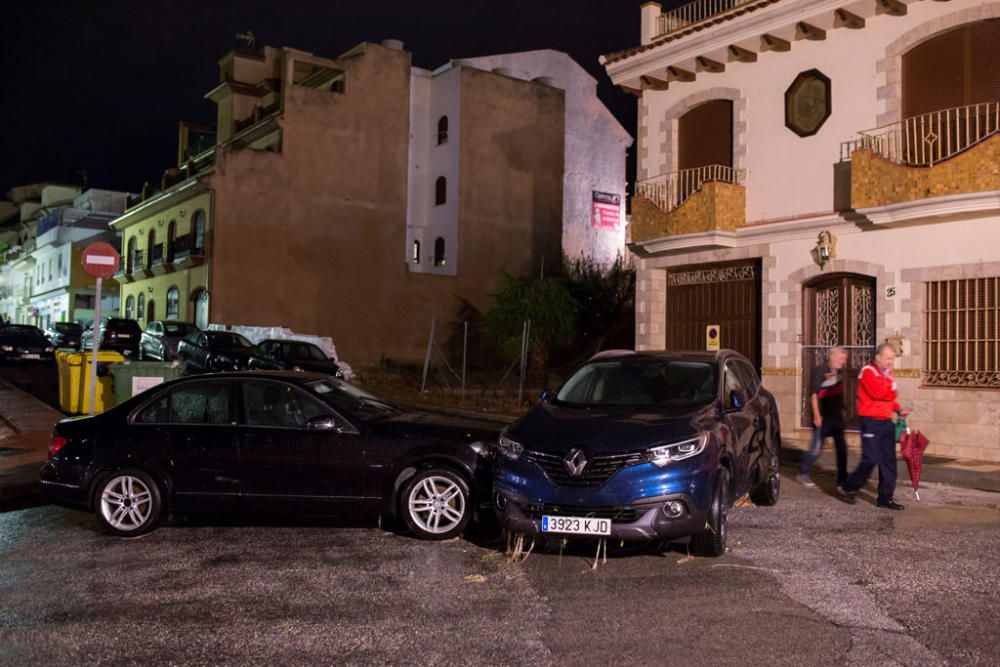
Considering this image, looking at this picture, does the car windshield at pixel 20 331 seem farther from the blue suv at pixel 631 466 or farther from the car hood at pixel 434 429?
the blue suv at pixel 631 466

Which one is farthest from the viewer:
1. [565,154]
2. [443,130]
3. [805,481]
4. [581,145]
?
[581,145]

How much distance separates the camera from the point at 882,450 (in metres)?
9.45

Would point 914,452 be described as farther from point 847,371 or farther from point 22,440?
point 22,440

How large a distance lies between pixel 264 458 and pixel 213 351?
60.7ft

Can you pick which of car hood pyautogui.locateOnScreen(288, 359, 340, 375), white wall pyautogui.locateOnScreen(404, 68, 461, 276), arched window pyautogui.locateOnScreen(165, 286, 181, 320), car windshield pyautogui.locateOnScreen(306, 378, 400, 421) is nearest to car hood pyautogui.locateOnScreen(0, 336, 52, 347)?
arched window pyautogui.locateOnScreen(165, 286, 181, 320)

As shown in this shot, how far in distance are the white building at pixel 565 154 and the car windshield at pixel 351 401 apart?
2850 centimetres

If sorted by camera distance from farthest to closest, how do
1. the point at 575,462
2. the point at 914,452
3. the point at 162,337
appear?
the point at 162,337 → the point at 914,452 → the point at 575,462

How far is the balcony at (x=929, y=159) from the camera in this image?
14203 mm

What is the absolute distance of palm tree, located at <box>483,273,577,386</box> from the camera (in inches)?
1059

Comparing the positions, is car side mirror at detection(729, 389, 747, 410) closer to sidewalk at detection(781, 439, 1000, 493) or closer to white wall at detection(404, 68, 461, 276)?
sidewalk at detection(781, 439, 1000, 493)

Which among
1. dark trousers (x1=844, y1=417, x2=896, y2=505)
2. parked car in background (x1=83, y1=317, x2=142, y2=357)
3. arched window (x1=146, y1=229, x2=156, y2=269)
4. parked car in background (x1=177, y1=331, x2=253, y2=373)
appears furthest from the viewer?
arched window (x1=146, y1=229, x2=156, y2=269)

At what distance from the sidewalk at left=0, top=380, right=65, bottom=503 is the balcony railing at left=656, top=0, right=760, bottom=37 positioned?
Answer: 14753 millimetres

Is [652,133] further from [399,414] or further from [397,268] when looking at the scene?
[397,268]

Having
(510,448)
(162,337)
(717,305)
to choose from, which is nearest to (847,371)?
(717,305)
